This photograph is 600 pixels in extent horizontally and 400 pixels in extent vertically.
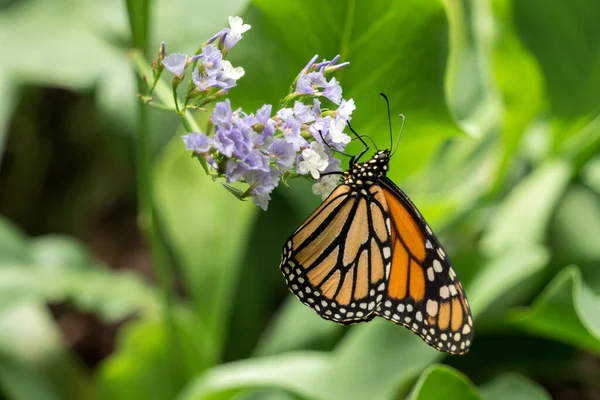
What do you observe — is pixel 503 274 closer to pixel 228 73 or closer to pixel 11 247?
pixel 228 73

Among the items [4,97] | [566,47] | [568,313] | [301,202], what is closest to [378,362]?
[568,313]

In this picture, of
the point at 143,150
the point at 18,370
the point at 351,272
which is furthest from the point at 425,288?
the point at 18,370

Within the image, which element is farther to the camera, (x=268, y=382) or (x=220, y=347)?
(x=220, y=347)

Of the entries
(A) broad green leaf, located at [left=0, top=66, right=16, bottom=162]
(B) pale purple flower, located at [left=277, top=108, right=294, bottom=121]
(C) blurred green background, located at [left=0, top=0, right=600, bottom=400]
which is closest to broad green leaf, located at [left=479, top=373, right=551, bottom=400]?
(C) blurred green background, located at [left=0, top=0, right=600, bottom=400]

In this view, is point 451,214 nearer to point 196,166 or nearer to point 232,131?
point 196,166

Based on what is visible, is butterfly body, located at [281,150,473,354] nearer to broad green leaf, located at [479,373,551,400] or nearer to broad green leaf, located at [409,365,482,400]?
broad green leaf, located at [409,365,482,400]

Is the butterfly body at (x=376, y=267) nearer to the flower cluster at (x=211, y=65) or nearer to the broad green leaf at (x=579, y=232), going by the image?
the flower cluster at (x=211, y=65)
